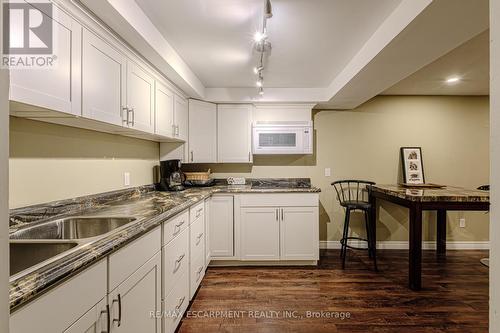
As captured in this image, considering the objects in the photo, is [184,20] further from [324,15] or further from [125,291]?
[125,291]

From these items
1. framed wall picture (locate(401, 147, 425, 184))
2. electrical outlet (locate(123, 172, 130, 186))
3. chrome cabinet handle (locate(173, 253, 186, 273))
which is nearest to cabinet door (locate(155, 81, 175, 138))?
electrical outlet (locate(123, 172, 130, 186))

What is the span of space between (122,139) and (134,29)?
1102 millimetres

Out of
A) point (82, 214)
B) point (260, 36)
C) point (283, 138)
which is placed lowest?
point (82, 214)

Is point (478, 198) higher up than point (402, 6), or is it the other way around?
point (402, 6)

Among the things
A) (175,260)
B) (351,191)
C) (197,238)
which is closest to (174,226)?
(175,260)

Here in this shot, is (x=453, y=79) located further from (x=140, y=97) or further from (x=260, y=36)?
(x=140, y=97)

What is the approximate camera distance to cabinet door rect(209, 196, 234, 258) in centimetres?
318

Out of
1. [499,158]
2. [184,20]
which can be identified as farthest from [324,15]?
[499,158]

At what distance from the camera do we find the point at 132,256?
1280 millimetres

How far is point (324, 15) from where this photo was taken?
5.91 ft

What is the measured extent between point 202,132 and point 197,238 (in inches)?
60.6

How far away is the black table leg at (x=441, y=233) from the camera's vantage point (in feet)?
12.1

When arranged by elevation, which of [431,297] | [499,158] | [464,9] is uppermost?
[464,9]

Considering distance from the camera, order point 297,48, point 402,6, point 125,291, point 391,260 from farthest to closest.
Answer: point 391,260
point 297,48
point 402,6
point 125,291
